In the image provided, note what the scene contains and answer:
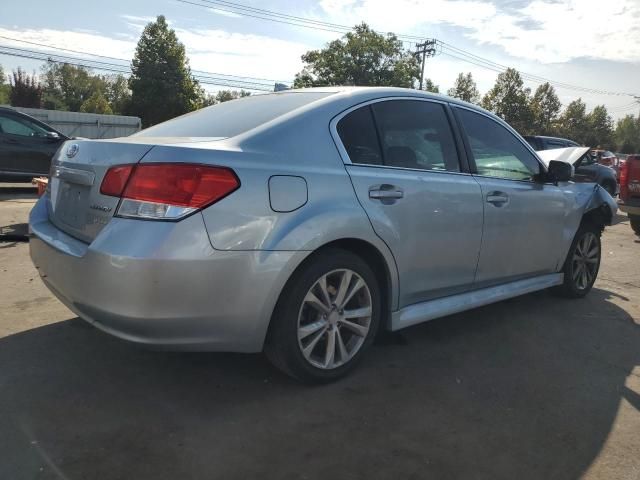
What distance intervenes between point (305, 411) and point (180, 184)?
4.21 ft

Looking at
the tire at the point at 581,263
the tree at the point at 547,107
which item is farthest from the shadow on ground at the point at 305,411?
the tree at the point at 547,107

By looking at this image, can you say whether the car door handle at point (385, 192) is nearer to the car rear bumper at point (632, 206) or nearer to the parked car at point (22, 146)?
the car rear bumper at point (632, 206)

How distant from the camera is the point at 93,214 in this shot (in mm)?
2658

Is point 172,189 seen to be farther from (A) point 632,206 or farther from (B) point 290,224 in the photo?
(A) point 632,206

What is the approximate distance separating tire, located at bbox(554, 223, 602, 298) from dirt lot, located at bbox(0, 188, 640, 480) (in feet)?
3.07

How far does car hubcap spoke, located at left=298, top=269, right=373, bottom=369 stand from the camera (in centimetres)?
289

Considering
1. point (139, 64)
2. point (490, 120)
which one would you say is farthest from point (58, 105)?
point (490, 120)

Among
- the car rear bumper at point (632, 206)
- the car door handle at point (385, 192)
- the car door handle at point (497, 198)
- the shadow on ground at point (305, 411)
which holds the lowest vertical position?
the shadow on ground at point (305, 411)

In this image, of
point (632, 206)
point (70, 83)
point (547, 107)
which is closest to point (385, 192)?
point (632, 206)

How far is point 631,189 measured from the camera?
30.0 ft

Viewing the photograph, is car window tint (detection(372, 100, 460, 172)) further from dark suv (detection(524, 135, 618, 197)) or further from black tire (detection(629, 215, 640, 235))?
dark suv (detection(524, 135, 618, 197))

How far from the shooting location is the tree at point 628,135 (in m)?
95.3

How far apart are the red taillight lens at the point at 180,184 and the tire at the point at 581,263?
3569 mm

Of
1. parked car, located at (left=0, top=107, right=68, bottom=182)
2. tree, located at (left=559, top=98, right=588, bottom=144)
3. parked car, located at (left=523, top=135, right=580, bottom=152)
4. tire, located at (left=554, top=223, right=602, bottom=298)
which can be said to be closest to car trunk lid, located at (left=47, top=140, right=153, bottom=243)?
tire, located at (left=554, top=223, right=602, bottom=298)
